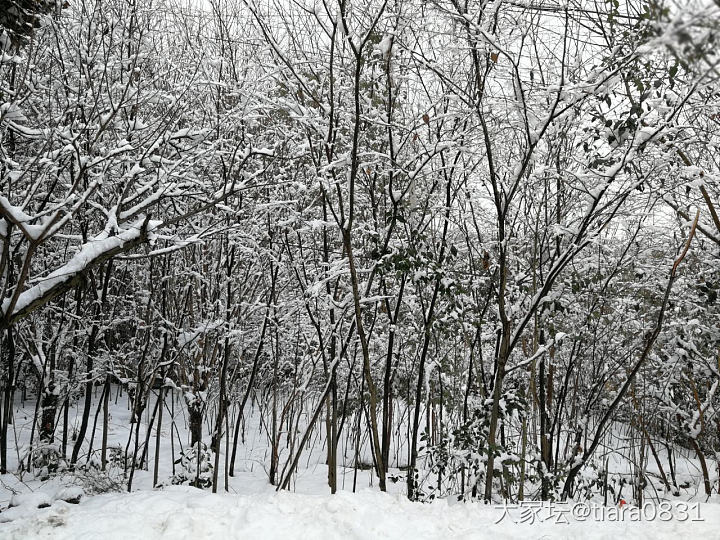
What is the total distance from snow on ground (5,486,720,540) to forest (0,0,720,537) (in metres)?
0.79

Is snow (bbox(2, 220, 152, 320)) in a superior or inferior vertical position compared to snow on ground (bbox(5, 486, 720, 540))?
superior

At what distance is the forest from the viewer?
3744mm

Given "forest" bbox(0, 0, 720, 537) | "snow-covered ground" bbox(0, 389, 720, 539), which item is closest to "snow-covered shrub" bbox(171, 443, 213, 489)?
"forest" bbox(0, 0, 720, 537)

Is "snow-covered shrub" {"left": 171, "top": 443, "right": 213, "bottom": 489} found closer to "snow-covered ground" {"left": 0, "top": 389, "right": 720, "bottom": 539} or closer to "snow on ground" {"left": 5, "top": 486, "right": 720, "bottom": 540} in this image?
"snow-covered ground" {"left": 0, "top": 389, "right": 720, "bottom": 539}

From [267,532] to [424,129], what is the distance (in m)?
3.85

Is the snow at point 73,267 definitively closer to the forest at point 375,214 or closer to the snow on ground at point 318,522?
the forest at point 375,214

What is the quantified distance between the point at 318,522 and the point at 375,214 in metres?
2.59

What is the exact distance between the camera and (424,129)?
17.0 feet

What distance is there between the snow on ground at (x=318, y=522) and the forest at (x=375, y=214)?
2.59 feet

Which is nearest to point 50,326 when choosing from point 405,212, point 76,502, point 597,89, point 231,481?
point 231,481

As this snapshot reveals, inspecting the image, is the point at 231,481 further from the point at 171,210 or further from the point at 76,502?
the point at 171,210

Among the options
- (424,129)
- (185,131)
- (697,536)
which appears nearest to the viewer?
(697,536)

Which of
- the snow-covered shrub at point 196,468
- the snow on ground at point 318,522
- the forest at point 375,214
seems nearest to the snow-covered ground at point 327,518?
the snow on ground at point 318,522

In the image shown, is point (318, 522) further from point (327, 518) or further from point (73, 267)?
point (73, 267)
